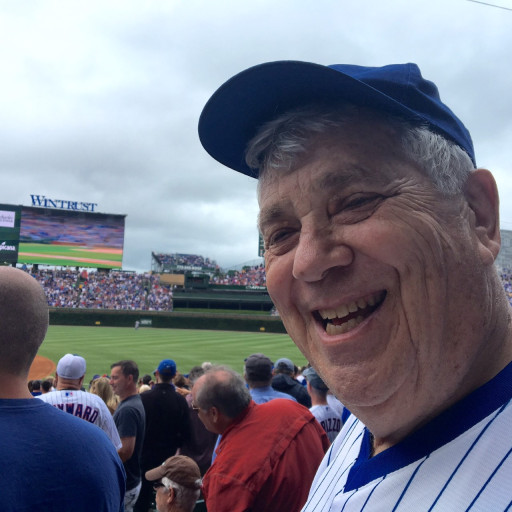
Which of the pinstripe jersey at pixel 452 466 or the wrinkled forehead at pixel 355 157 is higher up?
the wrinkled forehead at pixel 355 157

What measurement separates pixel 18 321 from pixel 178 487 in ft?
6.13

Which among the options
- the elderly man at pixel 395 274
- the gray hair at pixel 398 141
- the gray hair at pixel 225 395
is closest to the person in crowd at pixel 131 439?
the gray hair at pixel 225 395

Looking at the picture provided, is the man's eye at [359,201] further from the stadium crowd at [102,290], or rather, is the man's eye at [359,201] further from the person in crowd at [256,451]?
the stadium crowd at [102,290]

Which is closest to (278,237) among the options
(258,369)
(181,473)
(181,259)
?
(181,473)

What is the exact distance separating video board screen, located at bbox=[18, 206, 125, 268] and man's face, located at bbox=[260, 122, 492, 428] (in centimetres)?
6301

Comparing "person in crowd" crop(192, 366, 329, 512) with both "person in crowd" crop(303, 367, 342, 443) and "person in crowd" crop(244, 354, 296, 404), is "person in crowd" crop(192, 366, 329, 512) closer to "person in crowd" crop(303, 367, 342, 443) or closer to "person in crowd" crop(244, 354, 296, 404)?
"person in crowd" crop(244, 354, 296, 404)

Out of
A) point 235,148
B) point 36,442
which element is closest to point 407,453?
point 235,148

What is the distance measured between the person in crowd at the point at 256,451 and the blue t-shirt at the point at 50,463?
69cm

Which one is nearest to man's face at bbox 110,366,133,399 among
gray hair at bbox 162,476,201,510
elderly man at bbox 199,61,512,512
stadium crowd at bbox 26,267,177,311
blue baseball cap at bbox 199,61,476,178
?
gray hair at bbox 162,476,201,510

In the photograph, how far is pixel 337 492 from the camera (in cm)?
123

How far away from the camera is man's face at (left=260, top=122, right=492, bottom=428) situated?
3.23 ft

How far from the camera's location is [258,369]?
4.82 meters

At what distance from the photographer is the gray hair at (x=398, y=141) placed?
3.55ft

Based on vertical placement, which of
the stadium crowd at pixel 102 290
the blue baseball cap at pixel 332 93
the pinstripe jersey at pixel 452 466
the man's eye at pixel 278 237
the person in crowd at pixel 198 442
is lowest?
the person in crowd at pixel 198 442
